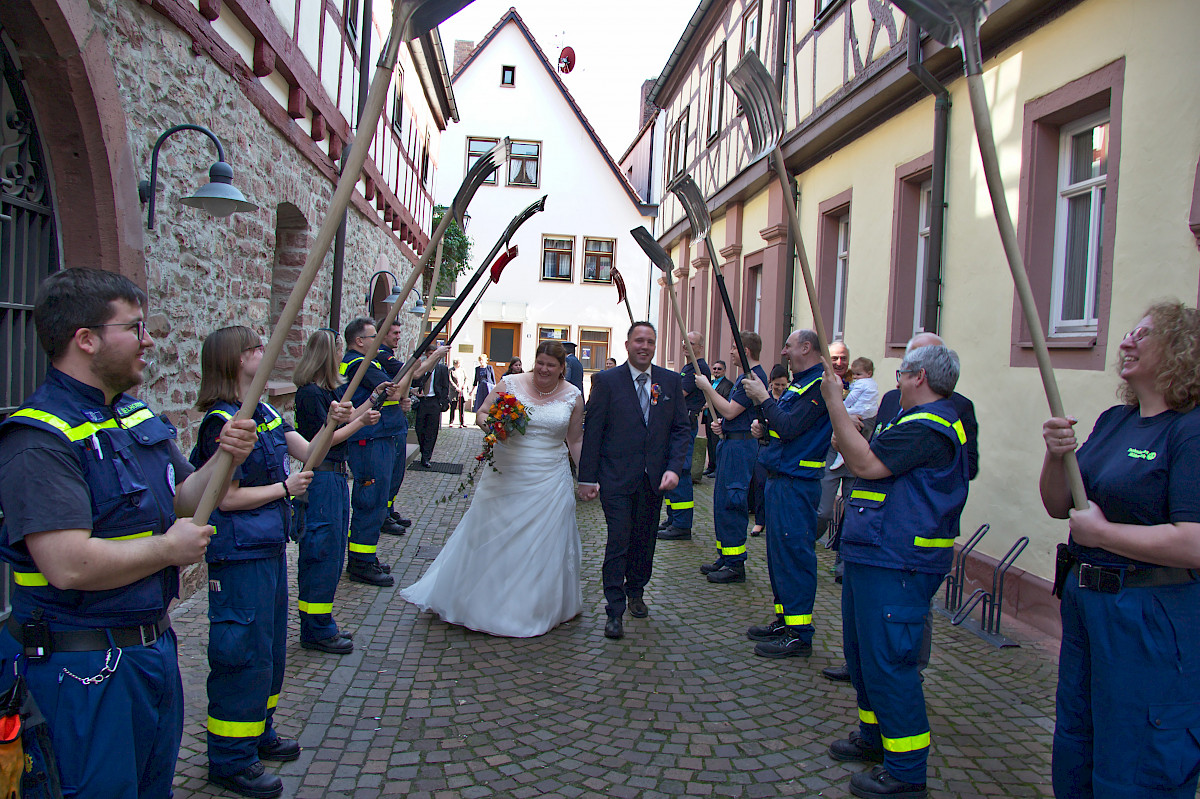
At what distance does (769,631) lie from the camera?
516cm

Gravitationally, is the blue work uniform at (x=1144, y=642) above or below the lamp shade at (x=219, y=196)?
below

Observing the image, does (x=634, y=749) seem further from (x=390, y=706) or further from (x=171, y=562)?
(x=171, y=562)

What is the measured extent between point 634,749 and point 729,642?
1.68 m

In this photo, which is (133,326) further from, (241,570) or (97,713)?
(241,570)

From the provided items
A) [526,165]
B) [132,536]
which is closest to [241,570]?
[132,536]

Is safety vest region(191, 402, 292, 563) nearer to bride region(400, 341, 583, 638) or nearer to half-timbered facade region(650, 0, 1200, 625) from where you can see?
bride region(400, 341, 583, 638)

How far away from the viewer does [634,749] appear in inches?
142

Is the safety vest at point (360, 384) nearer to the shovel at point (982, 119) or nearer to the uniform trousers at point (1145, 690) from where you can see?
the shovel at point (982, 119)

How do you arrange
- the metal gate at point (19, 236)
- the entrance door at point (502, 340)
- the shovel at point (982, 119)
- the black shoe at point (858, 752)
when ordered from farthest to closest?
the entrance door at point (502, 340) → the metal gate at point (19, 236) → the black shoe at point (858, 752) → the shovel at point (982, 119)

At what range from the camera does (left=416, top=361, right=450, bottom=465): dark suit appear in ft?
37.9

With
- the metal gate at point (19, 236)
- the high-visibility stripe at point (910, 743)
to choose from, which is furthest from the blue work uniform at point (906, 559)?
the metal gate at point (19, 236)

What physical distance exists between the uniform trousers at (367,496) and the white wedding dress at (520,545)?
2.84 ft

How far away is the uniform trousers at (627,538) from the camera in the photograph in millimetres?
5207

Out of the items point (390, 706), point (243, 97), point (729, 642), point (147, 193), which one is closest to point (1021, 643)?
point (729, 642)
